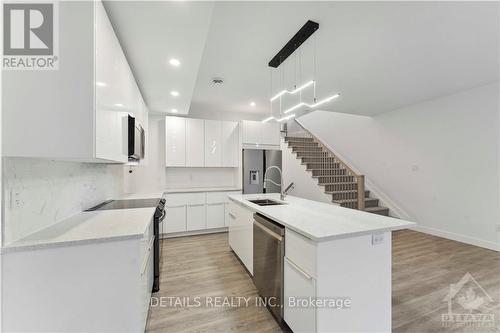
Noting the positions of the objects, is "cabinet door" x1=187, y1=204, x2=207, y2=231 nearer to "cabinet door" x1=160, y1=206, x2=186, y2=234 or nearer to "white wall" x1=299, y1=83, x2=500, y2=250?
"cabinet door" x1=160, y1=206, x2=186, y2=234

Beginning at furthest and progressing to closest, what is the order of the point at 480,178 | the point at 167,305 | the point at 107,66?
1. the point at 480,178
2. the point at 167,305
3. the point at 107,66

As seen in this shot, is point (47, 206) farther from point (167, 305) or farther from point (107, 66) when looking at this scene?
point (167, 305)

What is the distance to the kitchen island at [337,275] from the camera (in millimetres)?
1343

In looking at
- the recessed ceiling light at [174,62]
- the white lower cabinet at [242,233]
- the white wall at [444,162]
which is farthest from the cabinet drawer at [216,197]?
the white wall at [444,162]

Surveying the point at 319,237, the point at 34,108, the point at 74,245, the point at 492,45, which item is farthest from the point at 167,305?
the point at 492,45

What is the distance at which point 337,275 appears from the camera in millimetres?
1370

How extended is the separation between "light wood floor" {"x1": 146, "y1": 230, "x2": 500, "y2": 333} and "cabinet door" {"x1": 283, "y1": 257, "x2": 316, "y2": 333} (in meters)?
0.26

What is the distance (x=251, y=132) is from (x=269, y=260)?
3029 millimetres

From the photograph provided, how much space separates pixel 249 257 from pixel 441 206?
3.91 meters

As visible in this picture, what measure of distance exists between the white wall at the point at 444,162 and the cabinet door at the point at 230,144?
3.39 m


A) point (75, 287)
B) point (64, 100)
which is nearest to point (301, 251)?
point (75, 287)

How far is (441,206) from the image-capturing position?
154 inches

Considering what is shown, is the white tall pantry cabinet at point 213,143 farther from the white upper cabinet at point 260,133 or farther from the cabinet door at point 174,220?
the cabinet door at point 174,220

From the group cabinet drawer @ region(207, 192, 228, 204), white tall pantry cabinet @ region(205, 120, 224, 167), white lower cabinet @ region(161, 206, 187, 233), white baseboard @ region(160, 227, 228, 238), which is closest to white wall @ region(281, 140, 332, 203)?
white tall pantry cabinet @ region(205, 120, 224, 167)
